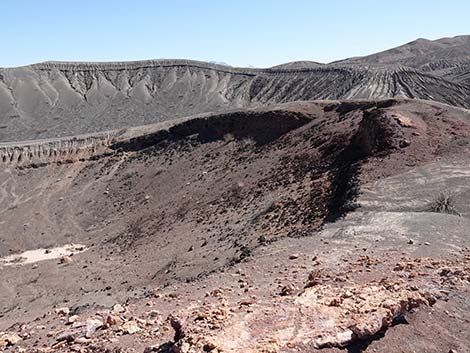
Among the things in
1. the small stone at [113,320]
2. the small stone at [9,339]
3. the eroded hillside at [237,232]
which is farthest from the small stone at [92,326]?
the small stone at [9,339]

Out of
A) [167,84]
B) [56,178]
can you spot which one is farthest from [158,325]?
[167,84]

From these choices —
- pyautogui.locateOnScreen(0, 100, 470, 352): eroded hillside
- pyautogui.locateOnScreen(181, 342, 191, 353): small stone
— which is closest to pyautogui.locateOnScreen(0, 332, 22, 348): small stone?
pyautogui.locateOnScreen(0, 100, 470, 352): eroded hillside

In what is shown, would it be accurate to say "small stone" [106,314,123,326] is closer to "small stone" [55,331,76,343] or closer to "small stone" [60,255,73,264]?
"small stone" [55,331,76,343]

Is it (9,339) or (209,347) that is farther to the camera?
(9,339)

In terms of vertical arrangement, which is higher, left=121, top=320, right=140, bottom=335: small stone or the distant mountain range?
the distant mountain range

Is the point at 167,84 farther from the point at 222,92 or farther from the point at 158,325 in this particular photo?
the point at 158,325

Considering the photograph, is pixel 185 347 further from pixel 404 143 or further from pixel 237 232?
pixel 404 143

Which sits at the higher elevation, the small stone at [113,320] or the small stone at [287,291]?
the small stone at [287,291]

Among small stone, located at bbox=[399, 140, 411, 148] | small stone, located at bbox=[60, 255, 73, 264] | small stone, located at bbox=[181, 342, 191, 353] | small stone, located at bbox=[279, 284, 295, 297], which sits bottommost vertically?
small stone, located at bbox=[60, 255, 73, 264]

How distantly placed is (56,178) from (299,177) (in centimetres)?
2590

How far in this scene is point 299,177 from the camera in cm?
2939

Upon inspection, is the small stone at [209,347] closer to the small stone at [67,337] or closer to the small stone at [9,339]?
the small stone at [67,337]

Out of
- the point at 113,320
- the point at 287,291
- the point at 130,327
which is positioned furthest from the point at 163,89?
the point at 130,327

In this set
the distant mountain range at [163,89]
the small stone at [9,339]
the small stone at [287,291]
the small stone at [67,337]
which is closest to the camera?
the small stone at [67,337]
